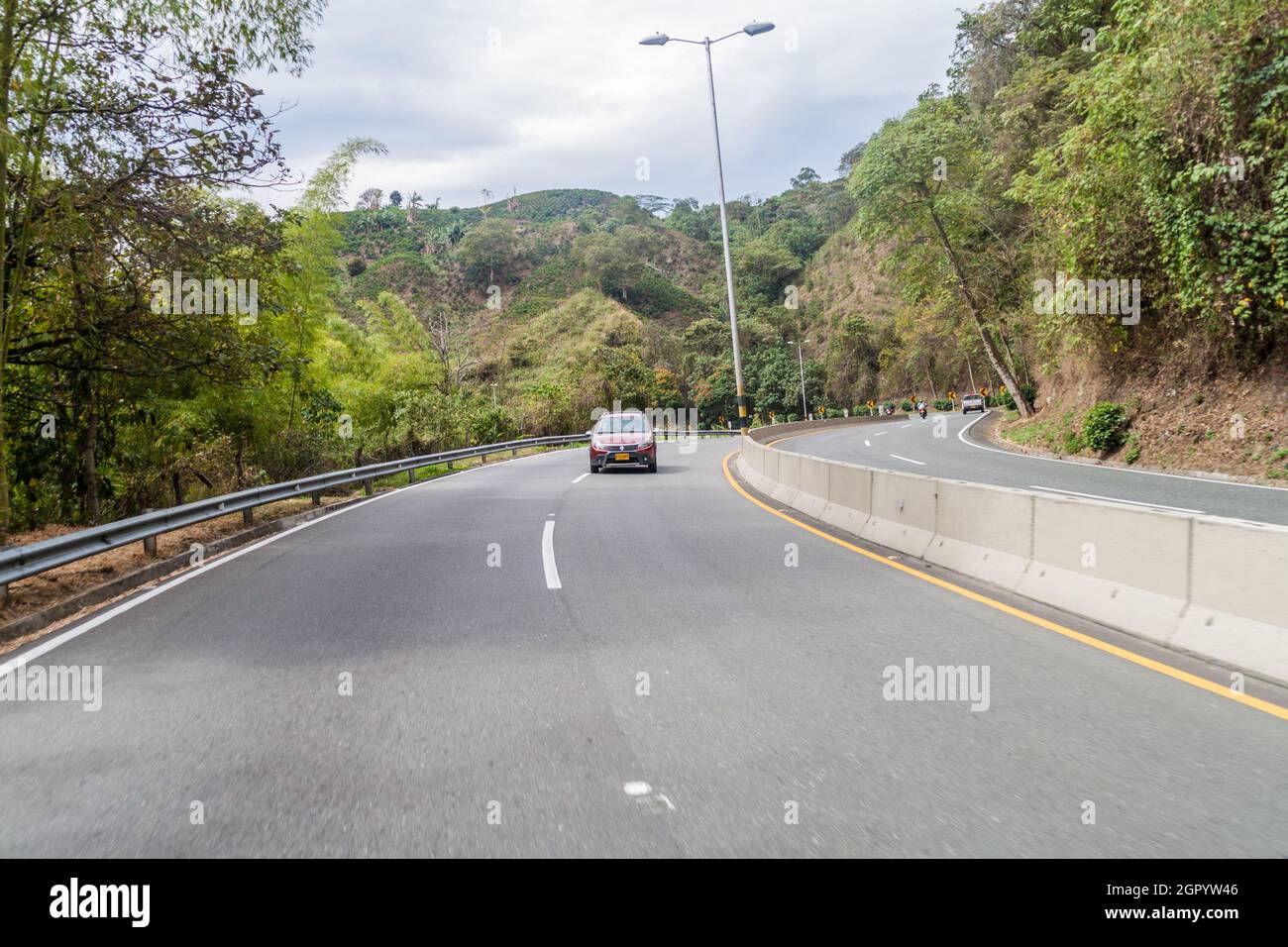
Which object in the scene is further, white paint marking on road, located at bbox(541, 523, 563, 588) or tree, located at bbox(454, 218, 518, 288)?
tree, located at bbox(454, 218, 518, 288)

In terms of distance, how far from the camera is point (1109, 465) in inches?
840

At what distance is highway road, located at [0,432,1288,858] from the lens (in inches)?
129

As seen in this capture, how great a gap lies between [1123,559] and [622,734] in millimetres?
4088

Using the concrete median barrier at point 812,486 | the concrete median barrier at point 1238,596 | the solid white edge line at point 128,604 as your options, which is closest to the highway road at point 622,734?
the solid white edge line at point 128,604

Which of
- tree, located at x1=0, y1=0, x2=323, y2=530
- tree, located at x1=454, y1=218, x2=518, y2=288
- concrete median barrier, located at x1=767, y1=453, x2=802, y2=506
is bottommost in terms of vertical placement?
concrete median barrier, located at x1=767, y1=453, x2=802, y2=506

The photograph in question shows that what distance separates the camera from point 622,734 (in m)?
4.34

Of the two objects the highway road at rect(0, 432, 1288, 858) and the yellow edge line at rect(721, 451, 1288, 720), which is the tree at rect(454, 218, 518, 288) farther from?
the highway road at rect(0, 432, 1288, 858)

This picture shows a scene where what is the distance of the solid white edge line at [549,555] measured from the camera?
855 cm

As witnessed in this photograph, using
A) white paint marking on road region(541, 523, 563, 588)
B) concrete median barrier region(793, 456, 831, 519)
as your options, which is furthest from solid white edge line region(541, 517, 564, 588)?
concrete median barrier region(793, 456, 831, 519)

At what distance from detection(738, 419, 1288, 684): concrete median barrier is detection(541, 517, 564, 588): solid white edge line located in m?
3.92

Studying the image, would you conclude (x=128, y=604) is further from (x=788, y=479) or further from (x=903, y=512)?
(x=788, y=479)

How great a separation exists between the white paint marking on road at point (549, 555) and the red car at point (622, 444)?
9.11m

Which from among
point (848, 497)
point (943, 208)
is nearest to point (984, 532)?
point (848, 497)
